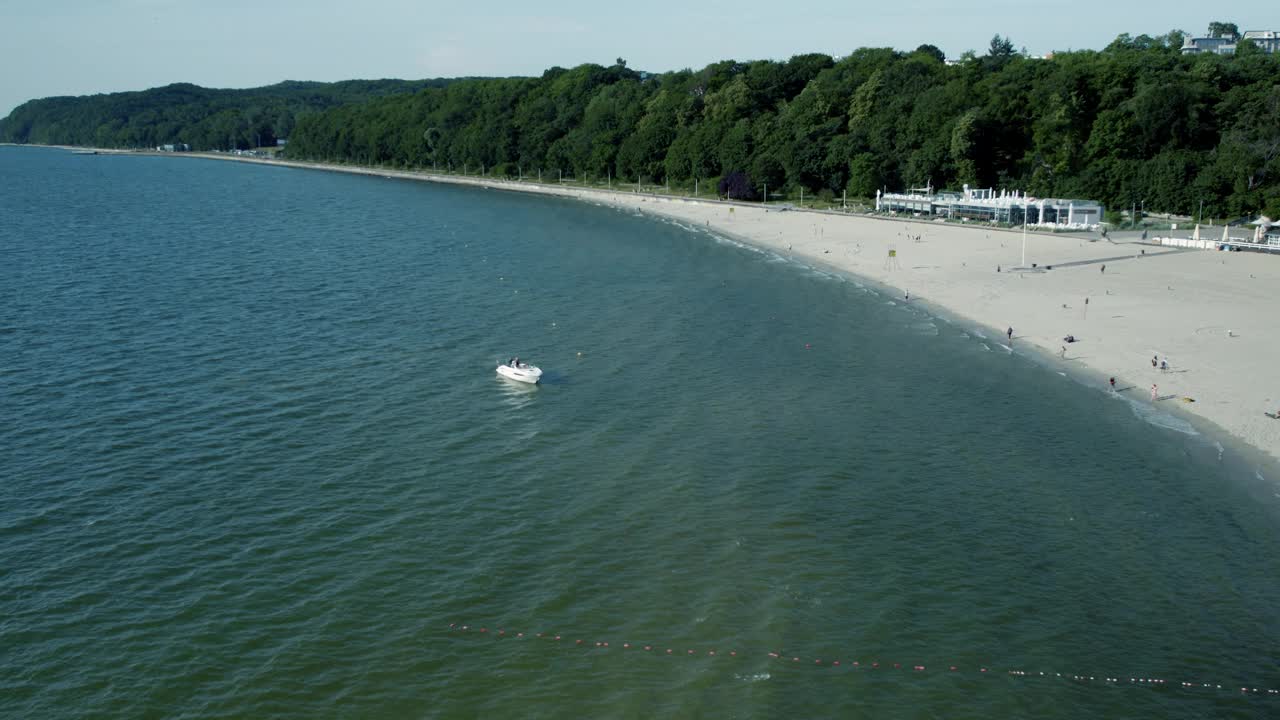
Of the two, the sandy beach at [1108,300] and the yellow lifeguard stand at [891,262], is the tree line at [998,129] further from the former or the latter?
the yellow lifeguard stand at [891,262]

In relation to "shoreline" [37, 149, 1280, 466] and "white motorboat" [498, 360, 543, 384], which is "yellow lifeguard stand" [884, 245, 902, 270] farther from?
"white motorboat" [498, 360, 543, 384]

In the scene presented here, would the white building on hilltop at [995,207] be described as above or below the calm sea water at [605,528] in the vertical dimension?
above

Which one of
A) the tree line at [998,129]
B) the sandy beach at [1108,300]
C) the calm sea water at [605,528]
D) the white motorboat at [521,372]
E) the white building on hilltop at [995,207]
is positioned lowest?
the calm sea water at [605,528]

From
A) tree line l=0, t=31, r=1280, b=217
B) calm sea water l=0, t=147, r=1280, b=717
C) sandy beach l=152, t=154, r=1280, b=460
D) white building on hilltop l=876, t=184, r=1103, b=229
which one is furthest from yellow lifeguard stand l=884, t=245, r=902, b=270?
tree line l=0, t=31, r=1280, b=217

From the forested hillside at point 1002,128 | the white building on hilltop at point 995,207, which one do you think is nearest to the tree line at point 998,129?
the forested hillside at point 1002,128

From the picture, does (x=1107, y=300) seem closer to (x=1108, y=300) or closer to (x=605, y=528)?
(x=1108, y=300)

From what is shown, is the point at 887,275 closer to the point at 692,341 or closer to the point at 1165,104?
the point at 692,341
